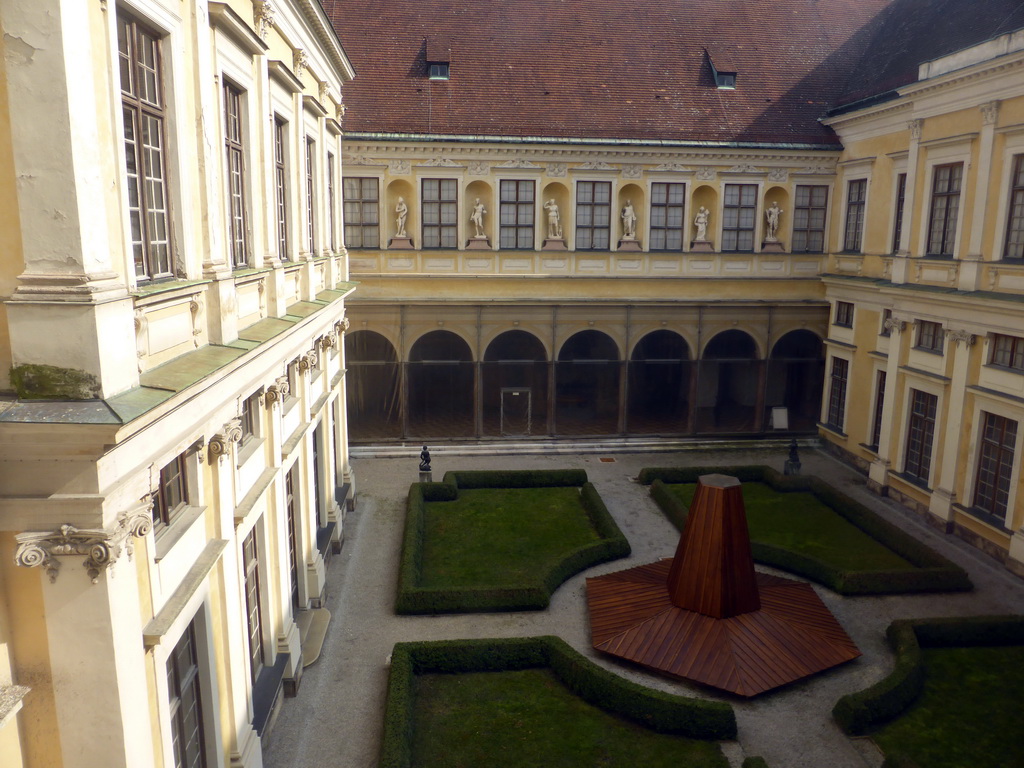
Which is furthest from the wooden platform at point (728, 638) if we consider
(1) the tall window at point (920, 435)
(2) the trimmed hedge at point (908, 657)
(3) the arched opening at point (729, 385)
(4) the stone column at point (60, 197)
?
(3) the arched opening at point (729, 385)

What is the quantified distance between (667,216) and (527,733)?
68.6 ft

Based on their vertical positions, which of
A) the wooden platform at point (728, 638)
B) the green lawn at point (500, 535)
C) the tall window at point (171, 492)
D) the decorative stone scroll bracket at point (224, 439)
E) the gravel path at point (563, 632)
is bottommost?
the gravel path at point (563, 632)

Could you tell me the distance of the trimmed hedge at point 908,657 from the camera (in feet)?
43.0

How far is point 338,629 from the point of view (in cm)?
1655

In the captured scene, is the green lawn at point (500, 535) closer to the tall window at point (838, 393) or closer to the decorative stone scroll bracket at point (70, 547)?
the tall window at point (838, 393)

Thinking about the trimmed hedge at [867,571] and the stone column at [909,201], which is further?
the stone column at [909,201]

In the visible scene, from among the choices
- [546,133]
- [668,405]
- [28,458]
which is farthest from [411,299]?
[28,458]

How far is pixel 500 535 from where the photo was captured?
2083 centimetres

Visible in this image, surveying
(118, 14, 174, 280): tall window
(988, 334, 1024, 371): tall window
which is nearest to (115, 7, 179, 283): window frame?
(118, 14, 174, 280): tall window

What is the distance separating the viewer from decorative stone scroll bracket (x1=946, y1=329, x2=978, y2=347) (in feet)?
68.1

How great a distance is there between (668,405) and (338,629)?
18461 mm

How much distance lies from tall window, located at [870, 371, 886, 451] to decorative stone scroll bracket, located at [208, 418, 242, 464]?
22.0 m

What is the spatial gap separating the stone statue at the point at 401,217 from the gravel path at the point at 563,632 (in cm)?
866

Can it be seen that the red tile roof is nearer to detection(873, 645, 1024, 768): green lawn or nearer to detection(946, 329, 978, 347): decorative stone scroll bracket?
detection(946, 329, 978, 347): decorative stone scroll bracket
